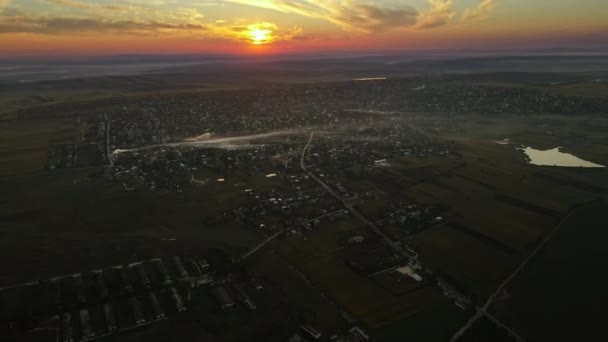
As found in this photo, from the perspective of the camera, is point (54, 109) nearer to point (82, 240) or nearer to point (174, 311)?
point (82, 240)

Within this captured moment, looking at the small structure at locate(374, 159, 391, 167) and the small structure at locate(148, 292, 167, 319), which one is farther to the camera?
the small structure at locate(374, 159, 391, 167)

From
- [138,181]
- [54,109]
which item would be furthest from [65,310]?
[54,109]

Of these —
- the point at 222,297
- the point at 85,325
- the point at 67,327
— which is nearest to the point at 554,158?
the point at 222,297

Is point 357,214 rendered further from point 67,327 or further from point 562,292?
point 67,327

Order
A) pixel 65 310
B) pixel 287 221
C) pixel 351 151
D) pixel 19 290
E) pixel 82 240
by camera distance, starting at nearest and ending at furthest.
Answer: pixel 65 310 < pixel 19 290 < pixel 82 240 < pixel 287 221 < pixel 351 151

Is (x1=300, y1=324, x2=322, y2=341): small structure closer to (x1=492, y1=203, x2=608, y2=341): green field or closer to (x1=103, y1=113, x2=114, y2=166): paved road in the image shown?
(x1=492, y1=203, x2=608, y2=341): green field

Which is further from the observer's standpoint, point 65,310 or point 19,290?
point 19,290

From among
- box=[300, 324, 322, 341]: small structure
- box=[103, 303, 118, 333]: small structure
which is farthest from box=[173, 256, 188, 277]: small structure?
box=[300, 324, 322, 341]: small structure

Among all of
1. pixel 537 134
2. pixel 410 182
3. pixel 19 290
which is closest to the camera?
pixel 19 290
